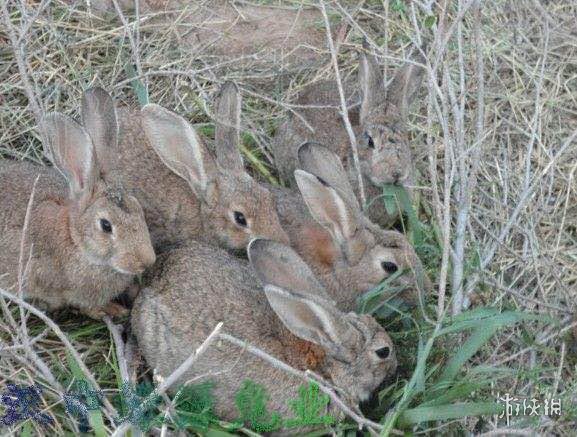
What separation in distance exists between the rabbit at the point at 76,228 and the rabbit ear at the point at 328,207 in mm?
889

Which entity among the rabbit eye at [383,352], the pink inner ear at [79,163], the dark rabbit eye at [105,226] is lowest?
the rabbit eye at [383,352]

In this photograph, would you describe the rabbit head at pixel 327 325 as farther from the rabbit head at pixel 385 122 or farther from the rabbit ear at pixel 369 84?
the rabbit ear at pixel 369 84

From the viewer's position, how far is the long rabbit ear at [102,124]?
5.31m

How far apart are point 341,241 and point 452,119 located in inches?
64.4

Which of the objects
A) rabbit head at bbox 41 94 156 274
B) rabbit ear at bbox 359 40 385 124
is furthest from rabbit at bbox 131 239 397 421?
rabbit ear at bbox 359 40 385 124

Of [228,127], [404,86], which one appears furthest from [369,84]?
[228,127]

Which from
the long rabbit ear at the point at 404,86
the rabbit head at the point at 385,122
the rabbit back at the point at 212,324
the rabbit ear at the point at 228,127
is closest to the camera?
the rabbit back at the point at 212,324

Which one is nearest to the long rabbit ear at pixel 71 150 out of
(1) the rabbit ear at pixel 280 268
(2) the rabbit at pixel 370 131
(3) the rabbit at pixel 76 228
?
(3) the rabbit at pixel 76 228

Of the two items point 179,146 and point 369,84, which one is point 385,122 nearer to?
point 369,84

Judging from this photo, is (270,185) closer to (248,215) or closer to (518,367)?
(248,215)

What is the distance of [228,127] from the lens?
570 cm

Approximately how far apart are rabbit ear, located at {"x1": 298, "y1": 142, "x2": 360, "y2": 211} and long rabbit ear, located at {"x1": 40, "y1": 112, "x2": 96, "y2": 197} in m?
1.21

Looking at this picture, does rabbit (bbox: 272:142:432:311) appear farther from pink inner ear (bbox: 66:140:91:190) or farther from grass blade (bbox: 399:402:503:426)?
pink inner ear (bbox: 66:140:91:190)

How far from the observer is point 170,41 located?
23.1 ft
